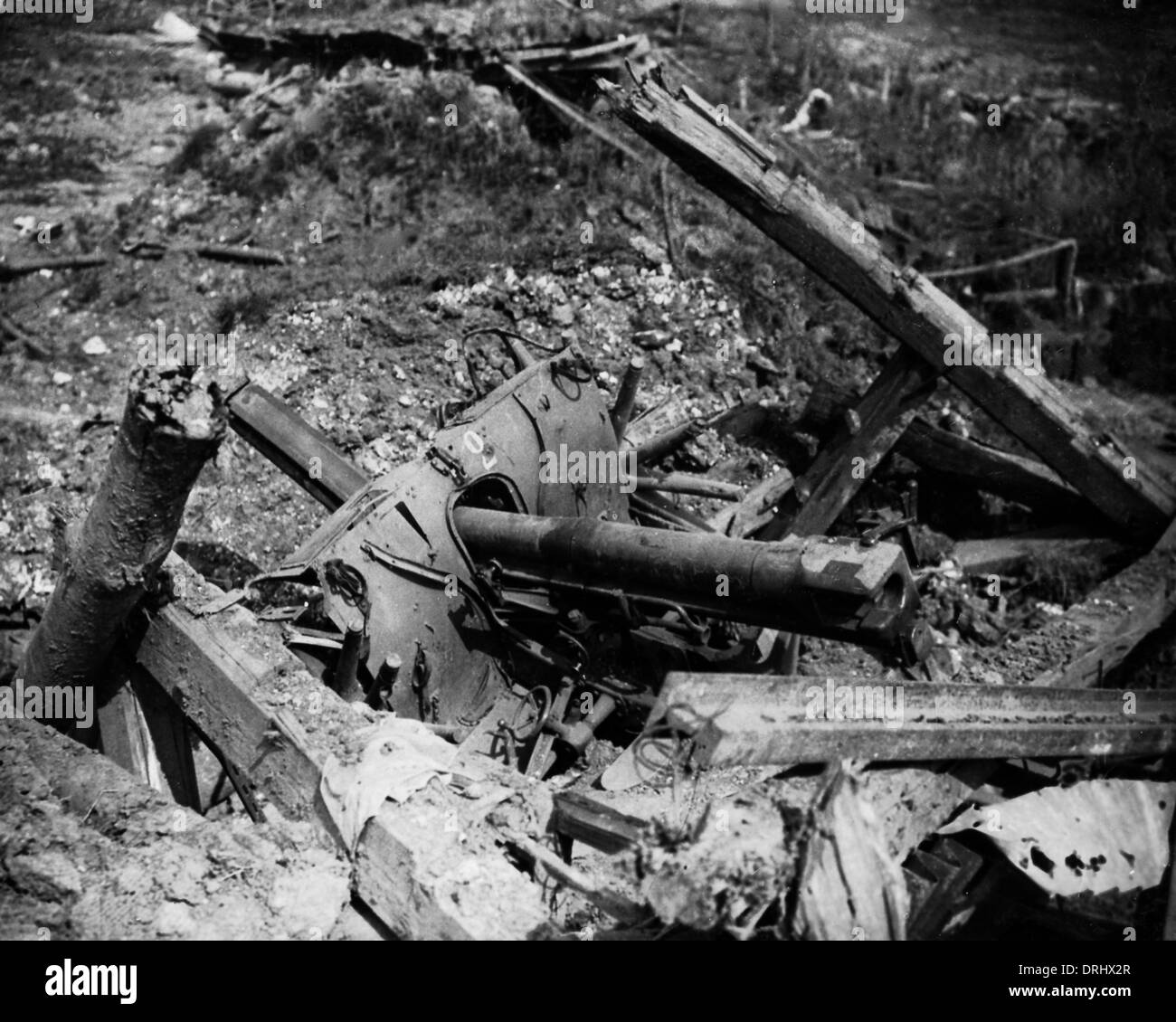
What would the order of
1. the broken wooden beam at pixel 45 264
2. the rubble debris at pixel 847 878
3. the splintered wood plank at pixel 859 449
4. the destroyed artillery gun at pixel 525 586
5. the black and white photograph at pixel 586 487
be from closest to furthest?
the rubble debris at pixel 847 878 < the black and white photograph at pixel 586 487 < the destroyed artillery gun at pixel 525 586 < the splintered wood plank at pixel 859 449 < the broken wooden beam at pixel 45 264

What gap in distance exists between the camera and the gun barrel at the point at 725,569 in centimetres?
415

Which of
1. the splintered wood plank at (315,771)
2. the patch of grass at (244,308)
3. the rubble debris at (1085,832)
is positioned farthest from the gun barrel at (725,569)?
the patch of grass at (244,308)

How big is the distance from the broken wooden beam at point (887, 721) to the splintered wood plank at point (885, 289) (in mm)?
2664

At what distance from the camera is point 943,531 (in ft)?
25.2

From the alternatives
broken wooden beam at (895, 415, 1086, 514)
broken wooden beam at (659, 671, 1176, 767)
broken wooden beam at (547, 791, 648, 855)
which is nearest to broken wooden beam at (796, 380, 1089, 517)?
broken wooden beam at (895, 415, 1086, 514)

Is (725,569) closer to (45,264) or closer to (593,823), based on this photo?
(593,823)

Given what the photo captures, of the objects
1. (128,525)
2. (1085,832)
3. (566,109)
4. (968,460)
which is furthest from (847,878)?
(566,109)

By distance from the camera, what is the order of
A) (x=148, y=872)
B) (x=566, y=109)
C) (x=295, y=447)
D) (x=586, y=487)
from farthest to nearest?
(x=566, y=109), (x=586, y=487), (x=295, y=447), (x=148, y=872)

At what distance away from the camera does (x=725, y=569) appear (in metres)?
4.57

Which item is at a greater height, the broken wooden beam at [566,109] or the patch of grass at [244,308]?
the broken wooden beam at [566,109]

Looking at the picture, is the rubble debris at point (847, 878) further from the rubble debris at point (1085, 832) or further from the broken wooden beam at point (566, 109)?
the broken wooden beam at point (566, 109)

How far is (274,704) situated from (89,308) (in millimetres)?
5420

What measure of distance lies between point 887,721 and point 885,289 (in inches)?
133
